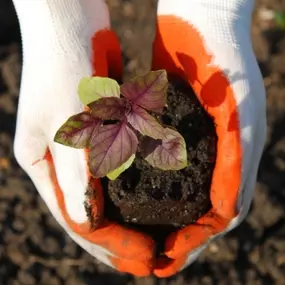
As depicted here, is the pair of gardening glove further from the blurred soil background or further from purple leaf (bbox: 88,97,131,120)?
the blurred soil background

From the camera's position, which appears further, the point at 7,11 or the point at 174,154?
the point at 7,11

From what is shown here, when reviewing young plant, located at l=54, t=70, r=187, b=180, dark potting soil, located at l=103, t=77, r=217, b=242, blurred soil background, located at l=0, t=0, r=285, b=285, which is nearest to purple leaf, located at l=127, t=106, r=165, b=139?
young plant, located at l=54, t=70, r=187, b=180

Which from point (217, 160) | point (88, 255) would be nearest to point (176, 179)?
point (217, 160)

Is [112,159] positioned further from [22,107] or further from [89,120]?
[22,107]

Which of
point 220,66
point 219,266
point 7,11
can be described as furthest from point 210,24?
point 7,11

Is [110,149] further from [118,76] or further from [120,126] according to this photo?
[118,76]

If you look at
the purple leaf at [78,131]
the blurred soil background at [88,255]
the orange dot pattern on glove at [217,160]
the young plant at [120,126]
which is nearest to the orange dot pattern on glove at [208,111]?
the orange dot pattern on glove at [217,160]

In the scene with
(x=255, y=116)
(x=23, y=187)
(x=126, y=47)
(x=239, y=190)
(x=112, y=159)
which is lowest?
(x=23, y=187)
